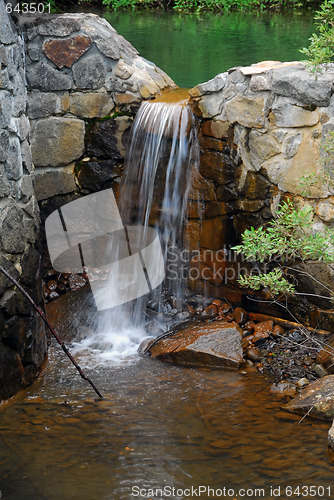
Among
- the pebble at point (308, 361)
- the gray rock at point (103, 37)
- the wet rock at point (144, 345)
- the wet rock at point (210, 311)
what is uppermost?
the gray rock at point (103, 37)

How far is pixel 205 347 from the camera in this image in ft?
14.9

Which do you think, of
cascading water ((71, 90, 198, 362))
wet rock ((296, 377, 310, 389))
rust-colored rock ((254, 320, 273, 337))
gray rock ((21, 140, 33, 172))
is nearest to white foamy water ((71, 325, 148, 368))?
cascading water ((71, 90, 198, 362))

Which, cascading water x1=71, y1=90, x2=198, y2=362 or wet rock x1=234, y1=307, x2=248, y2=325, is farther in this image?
cascading water x1=71, y1=90, x2=198, y2=362

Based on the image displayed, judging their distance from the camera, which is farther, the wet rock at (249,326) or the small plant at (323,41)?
the wet rock at (249,326)

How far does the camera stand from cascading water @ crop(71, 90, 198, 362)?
526 centimetres

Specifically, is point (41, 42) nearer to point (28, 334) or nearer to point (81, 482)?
point (28, 334)

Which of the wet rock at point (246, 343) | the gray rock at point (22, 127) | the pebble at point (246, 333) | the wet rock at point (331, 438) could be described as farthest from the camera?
the pebble at point (246, 333)

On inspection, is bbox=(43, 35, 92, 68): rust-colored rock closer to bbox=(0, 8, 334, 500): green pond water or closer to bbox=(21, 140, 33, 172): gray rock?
bbox=(21, 140, 33, 172): gray rock

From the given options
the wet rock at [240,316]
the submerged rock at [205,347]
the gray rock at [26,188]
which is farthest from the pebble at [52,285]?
the wet rock at [240,316]

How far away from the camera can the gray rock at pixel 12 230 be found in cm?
385

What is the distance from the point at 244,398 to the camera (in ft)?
13.0

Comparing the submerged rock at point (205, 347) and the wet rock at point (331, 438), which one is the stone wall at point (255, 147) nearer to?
the submerged rock at point (205, 347)

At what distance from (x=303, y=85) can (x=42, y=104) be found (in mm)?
2326

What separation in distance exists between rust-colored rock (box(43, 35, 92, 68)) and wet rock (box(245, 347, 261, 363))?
2.97 metres
